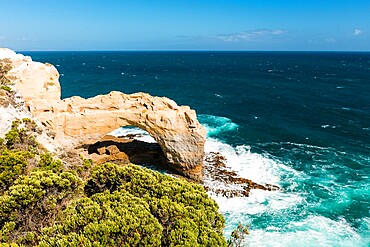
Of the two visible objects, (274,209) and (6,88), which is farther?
(6,88)

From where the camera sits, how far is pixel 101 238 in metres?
14.6

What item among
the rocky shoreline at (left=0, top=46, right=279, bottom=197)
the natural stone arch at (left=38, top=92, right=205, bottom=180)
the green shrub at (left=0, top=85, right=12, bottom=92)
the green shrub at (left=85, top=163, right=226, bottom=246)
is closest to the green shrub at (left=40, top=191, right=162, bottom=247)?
the green shrub at (left=85, top=163, right=226, bottom=246)

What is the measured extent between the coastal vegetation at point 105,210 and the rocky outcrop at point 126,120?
53.6 ft

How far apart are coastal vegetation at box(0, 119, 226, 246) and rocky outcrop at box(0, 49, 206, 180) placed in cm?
1632

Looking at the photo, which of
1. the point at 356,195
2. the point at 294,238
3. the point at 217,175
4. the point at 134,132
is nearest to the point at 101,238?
the point at 294,238

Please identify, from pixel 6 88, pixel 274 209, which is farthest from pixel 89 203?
pixel 6 88

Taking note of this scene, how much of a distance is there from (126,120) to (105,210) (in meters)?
22.8

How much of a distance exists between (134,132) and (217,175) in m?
19.3

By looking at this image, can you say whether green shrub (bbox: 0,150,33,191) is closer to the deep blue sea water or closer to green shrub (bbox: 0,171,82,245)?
green shrub (bbox: 0,171,82,245)

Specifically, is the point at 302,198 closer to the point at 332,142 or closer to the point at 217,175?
the point at 217,175

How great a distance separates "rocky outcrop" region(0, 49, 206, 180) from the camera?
122ft

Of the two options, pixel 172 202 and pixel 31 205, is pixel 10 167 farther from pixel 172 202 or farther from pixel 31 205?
pixel 172 202

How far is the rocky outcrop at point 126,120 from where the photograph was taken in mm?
37125

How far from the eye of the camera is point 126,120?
38.1 m
